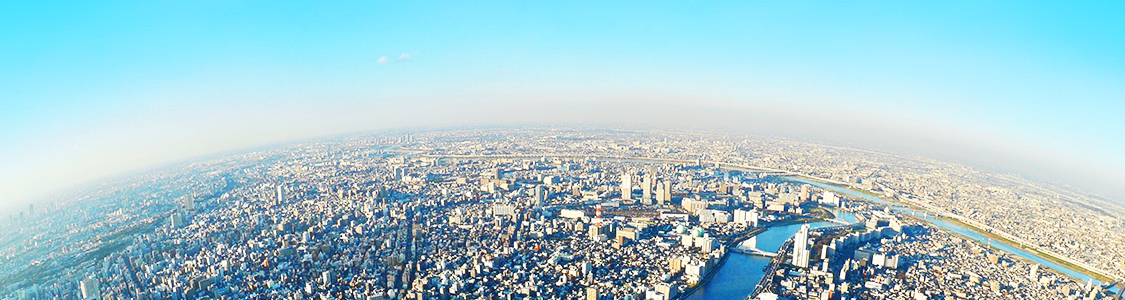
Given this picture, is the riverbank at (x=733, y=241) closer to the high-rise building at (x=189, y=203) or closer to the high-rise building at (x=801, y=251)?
the high-rise building at (x=801, y=251)

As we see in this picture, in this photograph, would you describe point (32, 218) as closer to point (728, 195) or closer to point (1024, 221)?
point (728, 195)

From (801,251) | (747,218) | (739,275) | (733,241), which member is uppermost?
(801,251)

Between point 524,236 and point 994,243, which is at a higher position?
point 524,236

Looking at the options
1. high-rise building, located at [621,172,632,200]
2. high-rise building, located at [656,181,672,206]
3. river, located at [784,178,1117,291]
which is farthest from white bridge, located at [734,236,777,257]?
river, located at [784,178,1117,291]

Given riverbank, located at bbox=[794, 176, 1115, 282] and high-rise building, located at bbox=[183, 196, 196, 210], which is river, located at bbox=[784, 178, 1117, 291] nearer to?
riverbank, located at bbox=[794, 176, 1115, 282]

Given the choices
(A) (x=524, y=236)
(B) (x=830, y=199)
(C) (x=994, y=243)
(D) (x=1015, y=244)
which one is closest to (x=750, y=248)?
(A) (x=524, y=236)

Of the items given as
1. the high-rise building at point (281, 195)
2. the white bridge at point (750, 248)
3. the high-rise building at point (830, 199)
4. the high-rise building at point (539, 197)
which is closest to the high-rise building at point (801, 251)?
the white bridge at point (750, 248)

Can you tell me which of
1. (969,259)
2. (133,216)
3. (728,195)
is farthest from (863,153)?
(133,216)

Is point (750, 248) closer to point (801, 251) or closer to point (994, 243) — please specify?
point (801, 251)
